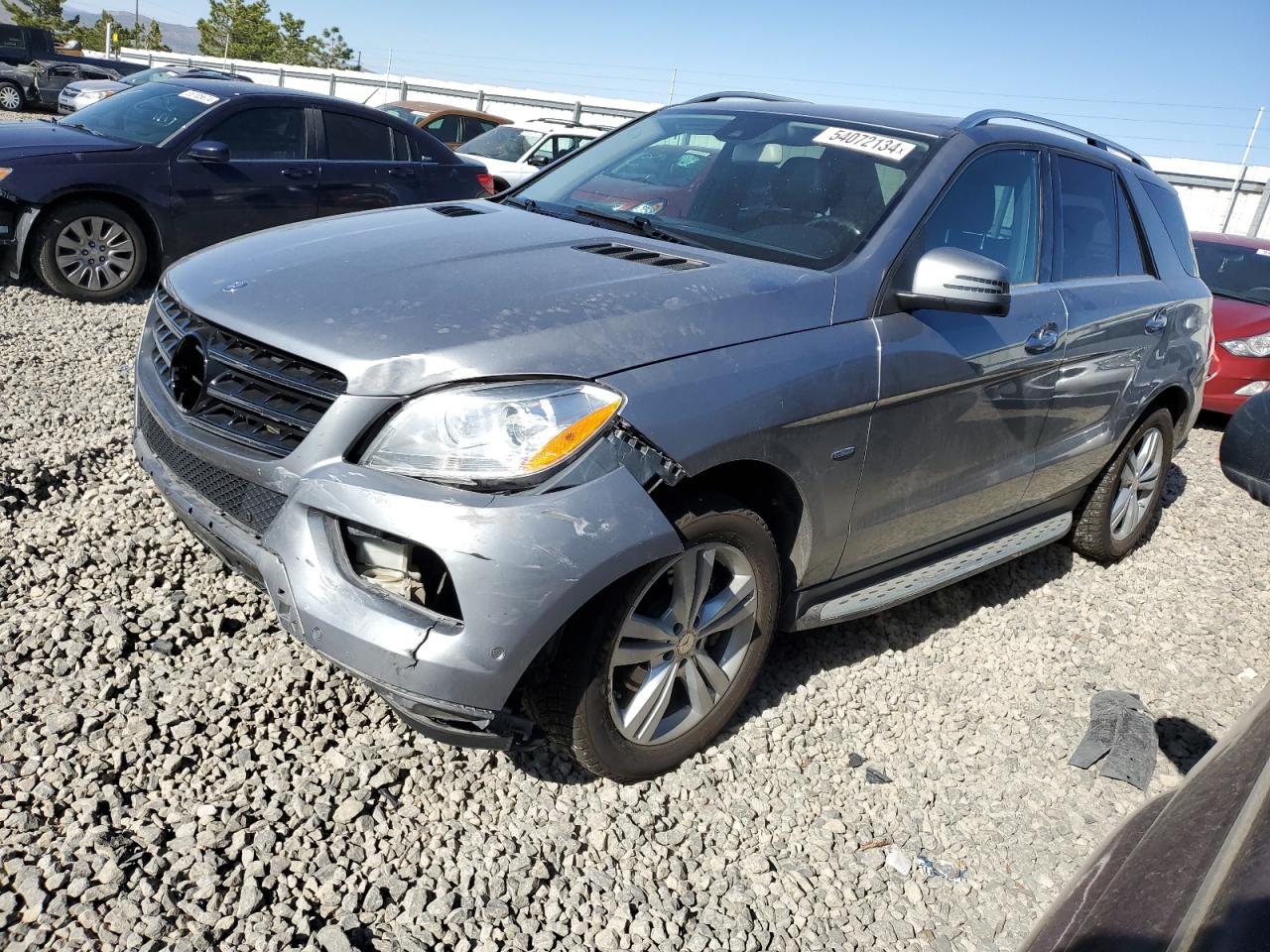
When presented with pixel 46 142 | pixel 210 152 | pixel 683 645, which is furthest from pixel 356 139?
pixel 683 645

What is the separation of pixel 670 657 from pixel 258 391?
4.17 feet

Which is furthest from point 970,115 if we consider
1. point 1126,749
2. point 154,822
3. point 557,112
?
point 557,112

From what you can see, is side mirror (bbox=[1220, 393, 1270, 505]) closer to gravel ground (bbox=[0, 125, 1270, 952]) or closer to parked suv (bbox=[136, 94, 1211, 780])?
parked suv (bbox=[136, 94, 1211, 780])

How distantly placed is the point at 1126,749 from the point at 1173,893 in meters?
2.54

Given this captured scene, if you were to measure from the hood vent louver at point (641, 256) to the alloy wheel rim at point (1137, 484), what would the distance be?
9.08 feet

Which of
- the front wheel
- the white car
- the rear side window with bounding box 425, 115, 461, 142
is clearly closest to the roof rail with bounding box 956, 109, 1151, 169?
the white car

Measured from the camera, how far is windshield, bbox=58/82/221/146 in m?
7.44

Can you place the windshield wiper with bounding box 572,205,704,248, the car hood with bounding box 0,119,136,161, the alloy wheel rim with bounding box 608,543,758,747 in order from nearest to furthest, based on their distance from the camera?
the alloy wheel rim with bounding box 608,543,758,747 → the windshield wiper with bounding box 572,205,704,248 → the car hood with bounding box 0,119,136,161

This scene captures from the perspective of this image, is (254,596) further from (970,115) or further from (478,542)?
(970,115)

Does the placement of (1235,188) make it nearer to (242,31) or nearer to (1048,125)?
(1048,125)

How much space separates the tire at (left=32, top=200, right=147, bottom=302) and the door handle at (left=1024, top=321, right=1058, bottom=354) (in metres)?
6.08

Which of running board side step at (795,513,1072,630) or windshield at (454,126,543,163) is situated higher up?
windshield at (454,126,543,163)

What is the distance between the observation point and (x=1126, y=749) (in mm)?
3521

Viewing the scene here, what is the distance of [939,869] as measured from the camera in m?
2.86
